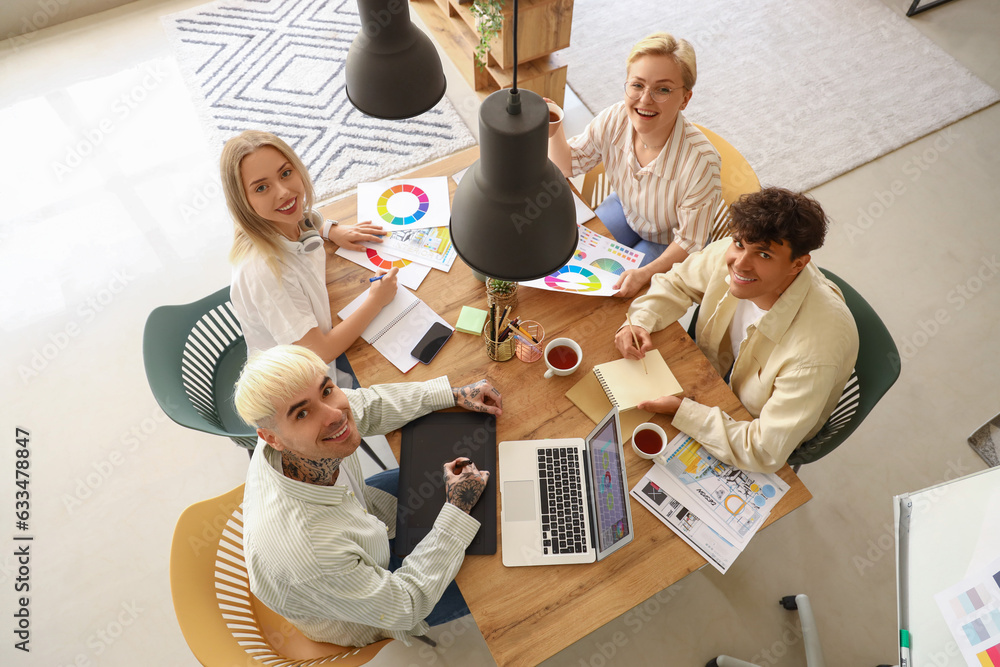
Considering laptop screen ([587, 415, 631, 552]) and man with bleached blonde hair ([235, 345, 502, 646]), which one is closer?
man with bleached blonde hair ([235, 345, 502, 646])

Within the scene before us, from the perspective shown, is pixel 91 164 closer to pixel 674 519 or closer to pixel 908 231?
pixel 674 519

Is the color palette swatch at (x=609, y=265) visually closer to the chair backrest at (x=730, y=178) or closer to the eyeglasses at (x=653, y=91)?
the chair backrest at (x=730, y=178)

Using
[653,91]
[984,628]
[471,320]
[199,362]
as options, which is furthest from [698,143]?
[199,362]

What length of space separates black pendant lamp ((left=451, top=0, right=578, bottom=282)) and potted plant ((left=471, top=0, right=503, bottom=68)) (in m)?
2.54

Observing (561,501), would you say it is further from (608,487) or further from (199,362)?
(199,362)

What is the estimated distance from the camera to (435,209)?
7.54 ft

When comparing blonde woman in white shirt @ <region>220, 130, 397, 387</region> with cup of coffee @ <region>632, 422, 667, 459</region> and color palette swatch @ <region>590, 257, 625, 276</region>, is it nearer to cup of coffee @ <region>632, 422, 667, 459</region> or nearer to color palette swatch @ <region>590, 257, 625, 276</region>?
color palette swatch @ <region>590, 257, 625, 276</region>

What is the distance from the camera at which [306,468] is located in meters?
1.62

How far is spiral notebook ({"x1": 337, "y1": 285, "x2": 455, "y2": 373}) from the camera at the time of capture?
79.0 inches

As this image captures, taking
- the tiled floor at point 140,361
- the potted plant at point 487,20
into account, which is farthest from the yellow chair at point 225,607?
the potted plant at point 487,20

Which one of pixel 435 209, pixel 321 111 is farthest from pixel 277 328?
pixel 321 111

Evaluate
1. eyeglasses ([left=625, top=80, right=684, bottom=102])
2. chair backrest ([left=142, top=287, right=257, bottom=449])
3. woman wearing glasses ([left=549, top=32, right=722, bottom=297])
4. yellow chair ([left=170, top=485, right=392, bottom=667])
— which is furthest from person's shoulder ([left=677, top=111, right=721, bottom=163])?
yellow chair ([left=170, top=485, right=392, bottom=667])

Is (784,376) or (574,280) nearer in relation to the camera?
(784,376)

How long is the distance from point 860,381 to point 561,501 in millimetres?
1005
